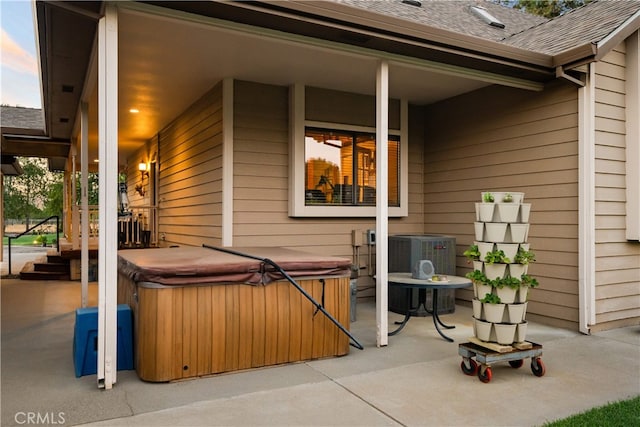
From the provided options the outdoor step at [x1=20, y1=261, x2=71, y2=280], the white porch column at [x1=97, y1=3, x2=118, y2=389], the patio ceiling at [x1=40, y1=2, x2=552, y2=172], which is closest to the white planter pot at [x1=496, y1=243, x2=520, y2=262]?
the patio ceiling at [x1=40, y1=2, x2=552, y2=172]

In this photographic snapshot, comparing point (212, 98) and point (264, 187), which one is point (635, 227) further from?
point (212, 98)

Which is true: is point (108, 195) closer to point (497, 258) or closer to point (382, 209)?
point (382, 209)

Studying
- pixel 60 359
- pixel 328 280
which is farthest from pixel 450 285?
pixel 60 359

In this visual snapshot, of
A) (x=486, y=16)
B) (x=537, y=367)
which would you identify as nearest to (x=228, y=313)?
(x=537, y=367)

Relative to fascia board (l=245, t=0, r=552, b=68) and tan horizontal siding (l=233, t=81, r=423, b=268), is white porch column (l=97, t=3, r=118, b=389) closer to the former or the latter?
fascia board (l=245, t=0, r=552, b=68)

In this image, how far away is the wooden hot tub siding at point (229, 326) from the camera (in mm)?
3158

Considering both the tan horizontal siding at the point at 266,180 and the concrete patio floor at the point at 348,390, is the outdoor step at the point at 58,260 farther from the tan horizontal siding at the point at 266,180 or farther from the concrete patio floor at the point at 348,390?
the tan horizontal siding at the point at 266,180

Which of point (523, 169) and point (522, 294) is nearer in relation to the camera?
point (522, 294)

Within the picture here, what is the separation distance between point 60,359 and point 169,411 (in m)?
1.58

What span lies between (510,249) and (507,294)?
317mm

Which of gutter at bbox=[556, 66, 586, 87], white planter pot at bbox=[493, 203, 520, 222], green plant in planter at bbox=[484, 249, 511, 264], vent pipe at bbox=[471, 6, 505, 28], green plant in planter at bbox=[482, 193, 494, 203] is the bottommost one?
green plant in planter at bbox=[484, 249, 511, 264]

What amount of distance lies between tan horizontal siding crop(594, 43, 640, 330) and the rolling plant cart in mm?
1746

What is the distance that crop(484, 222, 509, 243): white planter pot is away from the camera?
336 centimetres

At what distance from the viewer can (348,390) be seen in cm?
310
